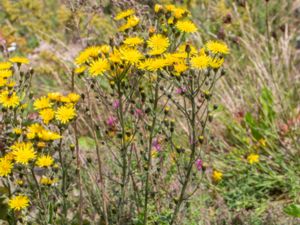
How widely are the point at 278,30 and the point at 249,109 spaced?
5.44ft

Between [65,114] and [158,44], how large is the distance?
0.48m

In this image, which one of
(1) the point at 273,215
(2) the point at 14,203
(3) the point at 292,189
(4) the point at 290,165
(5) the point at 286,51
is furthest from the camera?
(5) the point at 286,51

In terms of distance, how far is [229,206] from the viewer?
10.8 feet

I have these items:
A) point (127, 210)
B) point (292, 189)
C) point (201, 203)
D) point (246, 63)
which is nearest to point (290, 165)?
point (292, 189)

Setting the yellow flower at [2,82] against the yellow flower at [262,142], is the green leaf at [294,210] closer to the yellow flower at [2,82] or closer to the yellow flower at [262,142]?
the yellow flower at [262,142]

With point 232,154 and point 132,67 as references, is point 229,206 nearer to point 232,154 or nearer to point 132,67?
point 232,154

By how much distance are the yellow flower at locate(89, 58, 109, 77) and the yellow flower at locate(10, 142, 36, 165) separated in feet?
1.33

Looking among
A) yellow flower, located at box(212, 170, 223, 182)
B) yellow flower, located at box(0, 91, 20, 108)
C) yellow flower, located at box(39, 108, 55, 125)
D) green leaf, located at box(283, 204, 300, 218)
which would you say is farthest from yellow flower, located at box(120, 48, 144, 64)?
yellow flower, located at box(212, 170, 223, 182)

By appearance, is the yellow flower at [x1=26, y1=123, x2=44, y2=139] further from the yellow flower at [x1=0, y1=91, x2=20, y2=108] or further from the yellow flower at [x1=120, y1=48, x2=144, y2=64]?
the yellow flower at [x1=120, y1=48, x2=144, y2=64]

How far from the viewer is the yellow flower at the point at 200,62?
2062 mm

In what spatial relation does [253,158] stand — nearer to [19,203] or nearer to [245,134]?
[245,134]

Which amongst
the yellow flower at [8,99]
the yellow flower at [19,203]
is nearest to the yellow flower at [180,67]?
the yellow flower at [8,99]

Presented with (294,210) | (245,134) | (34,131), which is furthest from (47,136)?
(245,134)

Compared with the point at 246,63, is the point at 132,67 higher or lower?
higher
